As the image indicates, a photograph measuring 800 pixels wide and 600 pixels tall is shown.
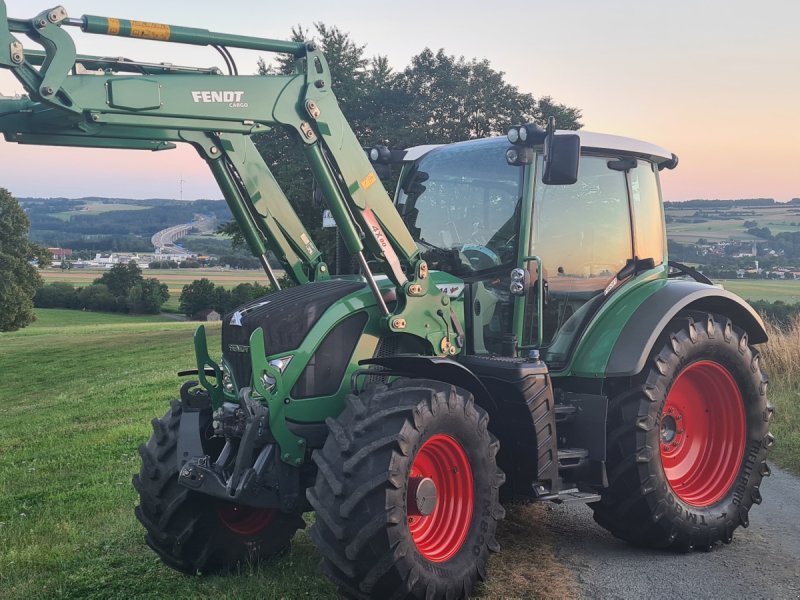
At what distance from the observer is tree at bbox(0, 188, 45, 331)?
147 feet

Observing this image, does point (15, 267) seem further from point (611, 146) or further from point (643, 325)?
point (643, 325)

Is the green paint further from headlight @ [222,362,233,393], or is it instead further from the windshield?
headlight @ [222,362,233,393]

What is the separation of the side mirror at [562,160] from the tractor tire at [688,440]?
1.48m

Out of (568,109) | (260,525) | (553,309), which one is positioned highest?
(568,109)

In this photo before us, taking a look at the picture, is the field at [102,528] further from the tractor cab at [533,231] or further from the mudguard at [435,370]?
the tractor cab at [533,231]

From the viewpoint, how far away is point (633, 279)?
21.2 ft

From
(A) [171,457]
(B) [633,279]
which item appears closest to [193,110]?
(A) [171,457]

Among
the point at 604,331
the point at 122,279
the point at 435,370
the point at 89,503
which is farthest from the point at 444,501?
the point at 122,279

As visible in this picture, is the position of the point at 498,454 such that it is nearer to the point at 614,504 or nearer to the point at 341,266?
the point at 614,504

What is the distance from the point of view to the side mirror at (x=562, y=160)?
17.0 feet

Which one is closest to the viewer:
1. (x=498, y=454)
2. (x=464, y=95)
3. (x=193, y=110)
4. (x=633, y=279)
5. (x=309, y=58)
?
(x=193, y=110)

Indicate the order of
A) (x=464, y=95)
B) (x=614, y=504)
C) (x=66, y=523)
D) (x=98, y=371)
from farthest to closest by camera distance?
(x=464, y=95) < (x=98, y=371) < (x=66, y=523) < (x=614, y=504)

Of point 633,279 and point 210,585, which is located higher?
point 633,279

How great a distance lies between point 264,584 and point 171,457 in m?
0.94
